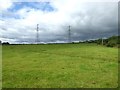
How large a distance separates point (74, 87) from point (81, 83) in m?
1.87

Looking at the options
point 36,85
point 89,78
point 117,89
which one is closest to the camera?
point 117,89

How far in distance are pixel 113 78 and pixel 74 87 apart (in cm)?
573

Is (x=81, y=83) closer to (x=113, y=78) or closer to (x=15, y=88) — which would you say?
(x=113, y=78)

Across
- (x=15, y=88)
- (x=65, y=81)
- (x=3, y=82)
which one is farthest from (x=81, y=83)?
(x=3, y=82)

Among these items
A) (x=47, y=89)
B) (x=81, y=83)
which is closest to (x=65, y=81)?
(x=81, y=83)

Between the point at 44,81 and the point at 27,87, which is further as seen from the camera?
the point at 44,81

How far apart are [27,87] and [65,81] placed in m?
3.98

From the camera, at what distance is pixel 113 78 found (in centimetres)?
2420

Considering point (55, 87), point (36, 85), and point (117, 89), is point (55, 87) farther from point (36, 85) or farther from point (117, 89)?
point (117, 89)

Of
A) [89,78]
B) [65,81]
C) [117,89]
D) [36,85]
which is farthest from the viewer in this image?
[89,78]

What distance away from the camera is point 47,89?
19.8m

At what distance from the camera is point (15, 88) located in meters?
20.0

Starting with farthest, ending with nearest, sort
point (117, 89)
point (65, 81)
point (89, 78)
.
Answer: point (89, 78)
point (65, 81)
point (117, 89)

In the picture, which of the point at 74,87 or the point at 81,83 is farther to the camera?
the point at 81,83
